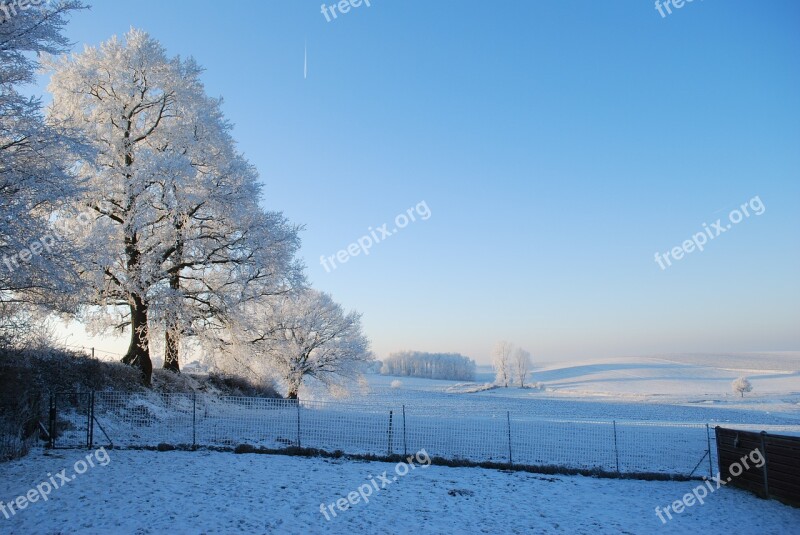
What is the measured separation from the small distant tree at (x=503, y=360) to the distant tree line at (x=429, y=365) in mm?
31812

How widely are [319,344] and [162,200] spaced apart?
50.8 feet

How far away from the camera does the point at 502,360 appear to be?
102750mm

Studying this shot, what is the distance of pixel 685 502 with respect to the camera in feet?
34.7

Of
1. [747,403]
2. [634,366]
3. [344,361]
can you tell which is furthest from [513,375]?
[344,361]

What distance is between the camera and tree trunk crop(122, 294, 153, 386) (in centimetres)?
1830

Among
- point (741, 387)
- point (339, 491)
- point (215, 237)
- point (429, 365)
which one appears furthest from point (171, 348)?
point (429, 365)

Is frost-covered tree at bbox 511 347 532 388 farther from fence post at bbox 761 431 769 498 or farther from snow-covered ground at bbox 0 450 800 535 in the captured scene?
fence post at bbox 761 431 769 498

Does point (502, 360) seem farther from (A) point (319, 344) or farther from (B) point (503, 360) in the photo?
(A) point (319, 344)

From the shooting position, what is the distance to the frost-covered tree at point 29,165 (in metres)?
11.1

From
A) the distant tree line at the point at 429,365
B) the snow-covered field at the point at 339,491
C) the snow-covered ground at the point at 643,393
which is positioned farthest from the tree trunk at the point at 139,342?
the distant tree line at the point at 429,365

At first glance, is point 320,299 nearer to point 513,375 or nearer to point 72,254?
point 72,254

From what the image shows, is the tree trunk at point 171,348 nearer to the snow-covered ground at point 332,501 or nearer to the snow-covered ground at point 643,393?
the snow-covered ground at point 332,501

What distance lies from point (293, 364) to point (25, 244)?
64.7 ft

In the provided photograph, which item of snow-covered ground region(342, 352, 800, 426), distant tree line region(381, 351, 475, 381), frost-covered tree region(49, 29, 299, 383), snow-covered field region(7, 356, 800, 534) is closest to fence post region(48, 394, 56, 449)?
snow-covered field region(7, 356, 800, 534)
